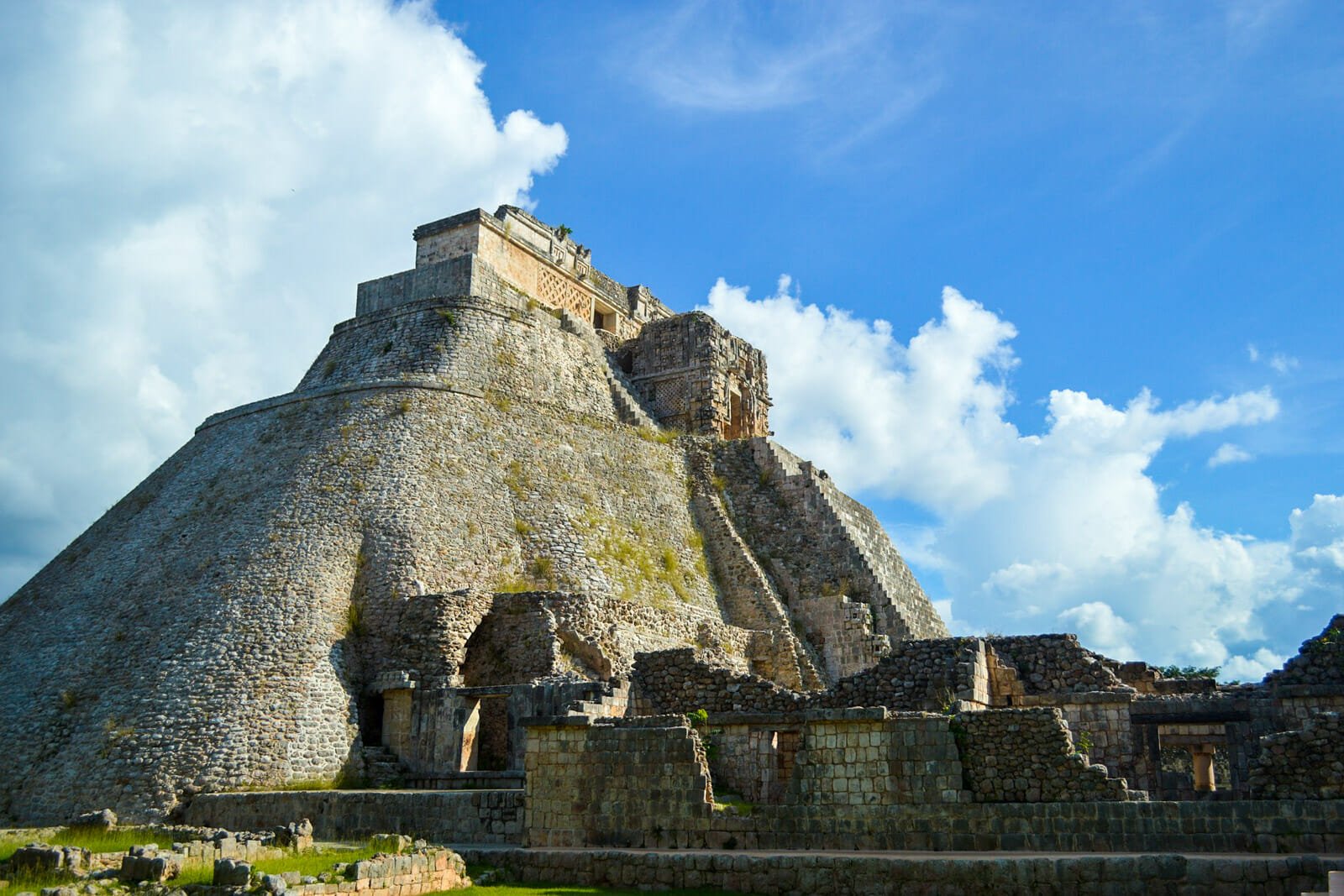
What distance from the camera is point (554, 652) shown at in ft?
71.5

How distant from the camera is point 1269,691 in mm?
16344

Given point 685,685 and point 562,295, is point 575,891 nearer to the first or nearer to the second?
point 685,685

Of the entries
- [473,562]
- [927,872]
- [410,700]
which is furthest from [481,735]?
[927,872]

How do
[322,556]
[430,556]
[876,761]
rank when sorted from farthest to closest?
1. [430,556]
2. [322,556]
3. [876,761]

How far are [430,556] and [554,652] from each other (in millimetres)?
3674

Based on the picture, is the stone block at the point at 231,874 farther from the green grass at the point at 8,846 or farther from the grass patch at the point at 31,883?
the green grass at the point at 8,846

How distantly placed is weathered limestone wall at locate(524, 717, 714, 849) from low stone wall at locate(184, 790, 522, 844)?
670 mm

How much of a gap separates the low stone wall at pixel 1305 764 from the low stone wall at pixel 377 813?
355 inches

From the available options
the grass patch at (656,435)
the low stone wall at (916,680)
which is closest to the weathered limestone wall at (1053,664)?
the low stone wall at (916,680)

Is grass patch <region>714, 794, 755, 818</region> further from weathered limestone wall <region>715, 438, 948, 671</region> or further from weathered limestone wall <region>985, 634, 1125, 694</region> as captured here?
weathered limestone wall <region>715, 438, 948, 671</region>

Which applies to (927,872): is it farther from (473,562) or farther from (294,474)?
(294,474)

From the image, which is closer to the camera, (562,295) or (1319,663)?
(1319,663)

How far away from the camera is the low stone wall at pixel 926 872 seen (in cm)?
1070

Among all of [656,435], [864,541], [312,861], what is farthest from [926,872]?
[656,435]
